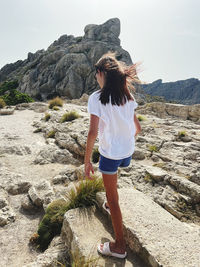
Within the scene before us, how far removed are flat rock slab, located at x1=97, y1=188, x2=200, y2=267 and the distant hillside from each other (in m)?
160

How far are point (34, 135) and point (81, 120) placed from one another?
307 centimetres

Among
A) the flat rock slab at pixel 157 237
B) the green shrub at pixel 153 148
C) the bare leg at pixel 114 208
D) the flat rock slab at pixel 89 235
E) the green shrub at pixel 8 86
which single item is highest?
the green shrub at pixel 8 86

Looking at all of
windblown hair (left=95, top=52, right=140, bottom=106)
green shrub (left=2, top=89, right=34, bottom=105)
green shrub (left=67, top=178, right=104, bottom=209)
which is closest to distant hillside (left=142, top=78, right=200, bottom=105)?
green shrub (left=2, top=89, right=34, bottom=105)

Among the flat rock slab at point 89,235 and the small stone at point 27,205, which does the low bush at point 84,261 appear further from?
the small stone at point 27,205

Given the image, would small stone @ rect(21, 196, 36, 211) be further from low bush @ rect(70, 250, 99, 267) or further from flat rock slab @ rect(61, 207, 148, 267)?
low bush @ rect(70, 250, 99, 267)

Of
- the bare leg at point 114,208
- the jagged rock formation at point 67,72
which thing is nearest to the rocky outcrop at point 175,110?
the bare leg at point 114,208

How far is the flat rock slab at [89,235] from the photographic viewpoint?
2.43m

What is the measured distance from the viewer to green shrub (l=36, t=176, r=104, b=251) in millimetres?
3569

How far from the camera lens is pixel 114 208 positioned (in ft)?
7.93

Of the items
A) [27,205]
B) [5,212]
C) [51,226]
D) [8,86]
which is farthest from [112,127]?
[8,86]

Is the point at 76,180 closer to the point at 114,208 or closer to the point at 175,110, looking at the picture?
the point at 114,208

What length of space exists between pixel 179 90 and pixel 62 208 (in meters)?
190

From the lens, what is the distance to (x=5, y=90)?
5481cm

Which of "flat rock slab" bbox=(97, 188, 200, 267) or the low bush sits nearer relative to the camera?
the low bush
